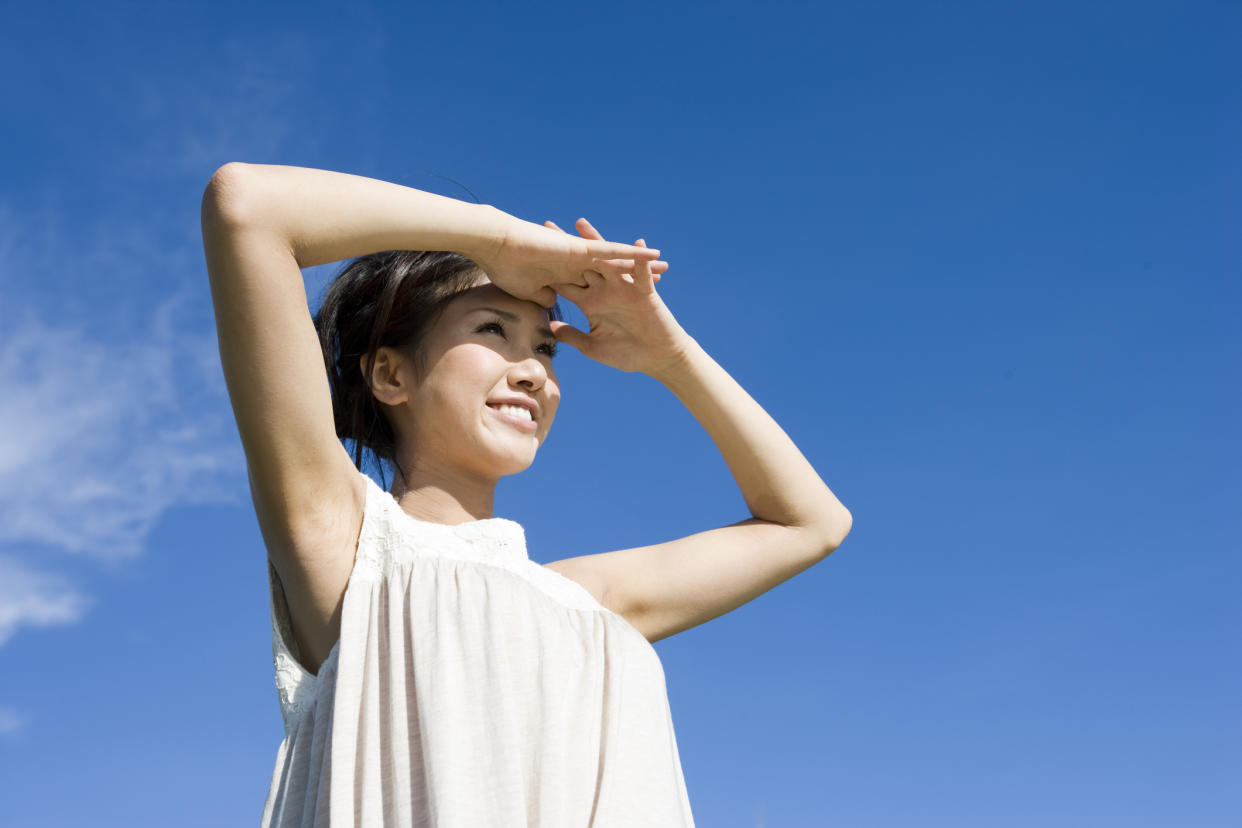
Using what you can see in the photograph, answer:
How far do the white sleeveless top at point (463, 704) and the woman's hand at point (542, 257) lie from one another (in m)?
0.76

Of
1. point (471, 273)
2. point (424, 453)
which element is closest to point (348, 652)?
point (424, 453)

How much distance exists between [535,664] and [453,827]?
49cm

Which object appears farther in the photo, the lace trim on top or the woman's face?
the woman's face

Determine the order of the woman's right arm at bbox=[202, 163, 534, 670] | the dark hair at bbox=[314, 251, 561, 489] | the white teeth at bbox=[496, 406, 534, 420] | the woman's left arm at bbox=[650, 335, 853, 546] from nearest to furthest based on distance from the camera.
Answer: the woman's right arm at bbox=[202, 163, 534, 670] < the white teeth at bbox=[496, 406, 534, 420] < the dark hair at bbox=[314, 251, 561, 489] < the woman's left arm at bbox=[650, 335, 853, 546]

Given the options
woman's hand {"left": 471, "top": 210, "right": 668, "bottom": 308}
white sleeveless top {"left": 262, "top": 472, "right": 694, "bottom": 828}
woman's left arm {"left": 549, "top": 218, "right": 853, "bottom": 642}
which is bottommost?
white sleeveless top {"left": 262, "top": 472, "right": 694, "bottom": 828}

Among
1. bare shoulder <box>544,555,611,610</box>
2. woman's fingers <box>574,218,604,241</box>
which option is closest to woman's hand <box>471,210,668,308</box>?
woman's fingers <box>574,218,604,241</box>

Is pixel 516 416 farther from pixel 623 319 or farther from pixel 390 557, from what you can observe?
pixel 390 557

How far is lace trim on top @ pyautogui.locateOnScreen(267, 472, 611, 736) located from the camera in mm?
2996

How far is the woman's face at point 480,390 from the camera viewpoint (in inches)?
137

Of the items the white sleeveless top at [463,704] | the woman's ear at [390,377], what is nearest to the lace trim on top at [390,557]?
the white sleeveless top at [463,704]

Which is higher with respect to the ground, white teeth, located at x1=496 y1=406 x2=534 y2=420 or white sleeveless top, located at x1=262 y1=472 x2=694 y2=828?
white teeth, located at x1=496 y1=406 x2=534 y2=420

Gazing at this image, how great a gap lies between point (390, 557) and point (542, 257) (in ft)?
3.28

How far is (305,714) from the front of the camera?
2.95 meters

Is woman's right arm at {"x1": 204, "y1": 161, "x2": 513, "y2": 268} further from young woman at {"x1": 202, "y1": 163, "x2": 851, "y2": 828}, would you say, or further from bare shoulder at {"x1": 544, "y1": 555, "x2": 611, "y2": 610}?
bare shoulder at {"x1": 544, "y1": 555, "x2": 611, "y2": 610}
